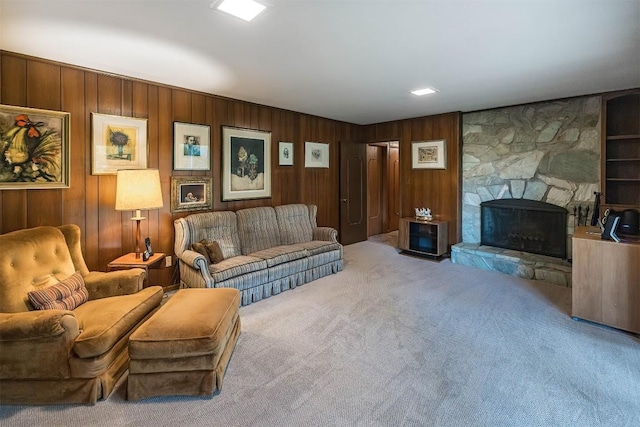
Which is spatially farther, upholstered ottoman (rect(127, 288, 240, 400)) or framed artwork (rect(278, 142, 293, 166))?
framed artwork (rect(278, 142, 293, 166))

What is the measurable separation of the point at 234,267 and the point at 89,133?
6.69ft

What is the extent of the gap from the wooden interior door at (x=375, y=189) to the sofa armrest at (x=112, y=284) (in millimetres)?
5449

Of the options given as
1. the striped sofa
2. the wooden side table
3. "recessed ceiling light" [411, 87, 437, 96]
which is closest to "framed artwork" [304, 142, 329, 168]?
the striped sofa

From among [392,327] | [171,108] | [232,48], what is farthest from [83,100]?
[392,327]

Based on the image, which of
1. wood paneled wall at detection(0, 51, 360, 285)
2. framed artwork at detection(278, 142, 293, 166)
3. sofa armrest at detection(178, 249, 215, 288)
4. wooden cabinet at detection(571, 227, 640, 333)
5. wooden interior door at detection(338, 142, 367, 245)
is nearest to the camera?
wooden cabinet at detection(571, 227, 640, 333)

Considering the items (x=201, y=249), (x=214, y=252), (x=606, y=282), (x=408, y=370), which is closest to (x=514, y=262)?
(x=606, y=282)

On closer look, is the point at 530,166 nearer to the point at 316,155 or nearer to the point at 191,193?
the point at 316,155

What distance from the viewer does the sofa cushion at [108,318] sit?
6.39 ft

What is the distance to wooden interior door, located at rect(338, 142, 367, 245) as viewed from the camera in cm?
648

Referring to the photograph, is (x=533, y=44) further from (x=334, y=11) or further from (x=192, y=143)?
(x=192, y=143)

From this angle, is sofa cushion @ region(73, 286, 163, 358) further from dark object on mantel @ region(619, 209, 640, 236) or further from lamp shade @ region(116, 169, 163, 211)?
dark object on mantel @ region(619, 209, 640, 236)

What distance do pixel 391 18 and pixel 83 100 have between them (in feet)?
10.1

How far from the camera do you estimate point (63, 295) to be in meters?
2.36

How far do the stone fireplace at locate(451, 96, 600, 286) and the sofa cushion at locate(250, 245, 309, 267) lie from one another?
266 centimetres
